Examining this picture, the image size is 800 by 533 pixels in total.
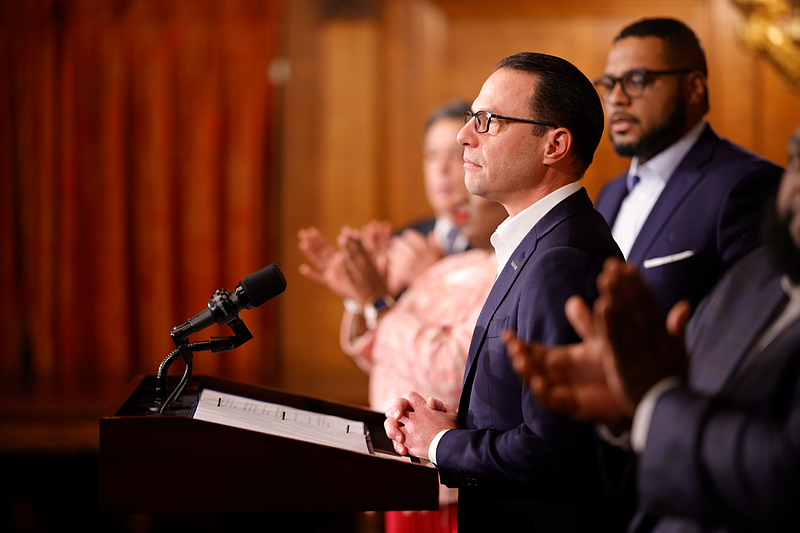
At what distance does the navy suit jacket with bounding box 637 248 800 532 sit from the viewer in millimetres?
794

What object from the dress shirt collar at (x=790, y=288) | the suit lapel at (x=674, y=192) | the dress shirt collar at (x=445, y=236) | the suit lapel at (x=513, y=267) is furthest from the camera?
the dress shirt collar at (x=445, y=236)

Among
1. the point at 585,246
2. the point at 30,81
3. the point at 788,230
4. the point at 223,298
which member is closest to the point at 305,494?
the point at 223,298

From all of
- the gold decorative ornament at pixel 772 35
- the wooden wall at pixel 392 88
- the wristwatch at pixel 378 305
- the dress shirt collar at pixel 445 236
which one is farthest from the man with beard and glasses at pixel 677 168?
the wooden wall at pixel 392 88

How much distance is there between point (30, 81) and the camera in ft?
12.5

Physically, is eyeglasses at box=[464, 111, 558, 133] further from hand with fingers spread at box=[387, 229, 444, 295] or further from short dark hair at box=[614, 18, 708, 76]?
hand with fingers spread at box=[387, 229, 444, 295]

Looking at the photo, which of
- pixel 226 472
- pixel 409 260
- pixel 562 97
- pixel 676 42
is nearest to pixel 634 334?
pixel 562 97

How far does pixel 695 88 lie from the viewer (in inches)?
72.5

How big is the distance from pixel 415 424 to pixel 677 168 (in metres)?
1.05

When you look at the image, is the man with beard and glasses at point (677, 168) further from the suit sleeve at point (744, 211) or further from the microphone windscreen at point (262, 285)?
the microphone windscreen at point (262, 285)

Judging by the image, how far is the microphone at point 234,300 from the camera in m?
1.39

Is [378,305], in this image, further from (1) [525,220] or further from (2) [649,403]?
(2) [649,403]

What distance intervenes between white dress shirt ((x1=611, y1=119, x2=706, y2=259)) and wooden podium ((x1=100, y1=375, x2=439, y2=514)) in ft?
3.40

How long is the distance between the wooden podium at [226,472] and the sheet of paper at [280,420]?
34 mm

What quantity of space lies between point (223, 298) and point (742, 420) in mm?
982
